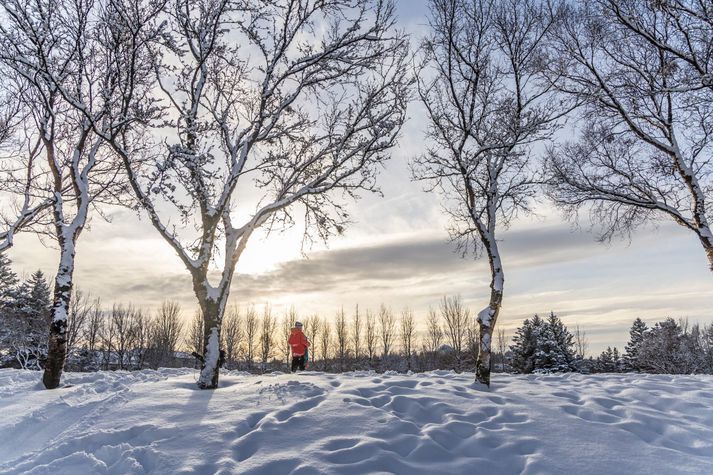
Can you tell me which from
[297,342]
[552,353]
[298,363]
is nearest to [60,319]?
[297,342]

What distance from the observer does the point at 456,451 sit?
4.45 meters

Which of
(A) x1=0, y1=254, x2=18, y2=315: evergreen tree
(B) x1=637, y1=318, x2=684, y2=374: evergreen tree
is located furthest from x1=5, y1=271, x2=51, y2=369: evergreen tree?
(B) x1=637, y1=318, x2=684, y2=374: evergreen tree

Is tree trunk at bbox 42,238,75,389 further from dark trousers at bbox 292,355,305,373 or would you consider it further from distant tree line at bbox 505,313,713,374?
distant tree line at bbox 505,313,713,374

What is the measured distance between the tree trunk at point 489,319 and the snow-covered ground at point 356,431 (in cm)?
98

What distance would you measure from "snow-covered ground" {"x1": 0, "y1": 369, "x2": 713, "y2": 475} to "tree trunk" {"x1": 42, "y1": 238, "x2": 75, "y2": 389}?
1.71m

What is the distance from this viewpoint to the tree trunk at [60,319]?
8.68 meters

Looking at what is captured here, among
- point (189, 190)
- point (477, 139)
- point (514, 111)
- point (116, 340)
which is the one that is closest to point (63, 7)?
point (189, 190)

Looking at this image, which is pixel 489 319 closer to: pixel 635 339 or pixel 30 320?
pixel 30 320

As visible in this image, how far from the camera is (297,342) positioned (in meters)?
14.1

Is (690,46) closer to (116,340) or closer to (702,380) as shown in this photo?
(702,380)

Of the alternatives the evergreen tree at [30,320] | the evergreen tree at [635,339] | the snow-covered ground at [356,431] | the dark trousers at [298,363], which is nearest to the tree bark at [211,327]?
the snow-covered ground at [356,431]

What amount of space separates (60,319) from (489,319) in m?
9.20

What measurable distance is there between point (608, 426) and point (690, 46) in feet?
32.3

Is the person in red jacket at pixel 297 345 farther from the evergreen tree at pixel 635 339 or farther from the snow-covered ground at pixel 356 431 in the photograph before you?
the evergreen tree at pixel 635 339
